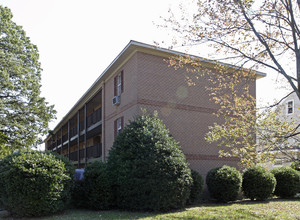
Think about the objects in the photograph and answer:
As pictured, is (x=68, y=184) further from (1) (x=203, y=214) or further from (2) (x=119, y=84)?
(2) (x=119, y=84)

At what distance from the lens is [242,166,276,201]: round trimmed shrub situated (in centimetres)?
1534

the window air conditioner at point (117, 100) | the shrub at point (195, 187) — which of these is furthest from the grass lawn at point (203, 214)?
the window air conditioner at point (117, 100)

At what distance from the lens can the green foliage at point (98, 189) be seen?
12453 mm

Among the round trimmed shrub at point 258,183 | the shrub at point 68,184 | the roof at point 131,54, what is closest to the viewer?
the shrub at point 68,184

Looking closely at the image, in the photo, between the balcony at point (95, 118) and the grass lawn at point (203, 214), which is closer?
the grass lawn at point (203, 214)

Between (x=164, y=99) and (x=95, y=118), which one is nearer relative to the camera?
(x=164, y=99)

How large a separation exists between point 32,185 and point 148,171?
14.1ft

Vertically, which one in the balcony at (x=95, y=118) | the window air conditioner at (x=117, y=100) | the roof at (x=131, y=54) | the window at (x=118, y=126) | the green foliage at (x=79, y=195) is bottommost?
the green foliage at (x=79, y=195)

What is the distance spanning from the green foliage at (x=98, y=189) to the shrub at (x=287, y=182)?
9.60 meters

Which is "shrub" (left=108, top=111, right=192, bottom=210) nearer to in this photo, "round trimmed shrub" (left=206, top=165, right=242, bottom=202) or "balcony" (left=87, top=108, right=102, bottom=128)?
"round trimmed shrub" (left=206, top=165, right=242, bottom=202)

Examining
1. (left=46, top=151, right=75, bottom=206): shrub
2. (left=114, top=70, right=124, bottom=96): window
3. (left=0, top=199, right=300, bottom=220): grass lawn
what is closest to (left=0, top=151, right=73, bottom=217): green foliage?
(left=46, top=151, right=75, bottom=206): shrub


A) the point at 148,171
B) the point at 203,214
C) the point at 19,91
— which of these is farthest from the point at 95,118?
the point at 203,214

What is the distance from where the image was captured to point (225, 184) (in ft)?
47.5

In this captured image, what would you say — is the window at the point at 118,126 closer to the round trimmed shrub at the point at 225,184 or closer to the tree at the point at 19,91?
the round trimmed shrub at the point at 225,184
